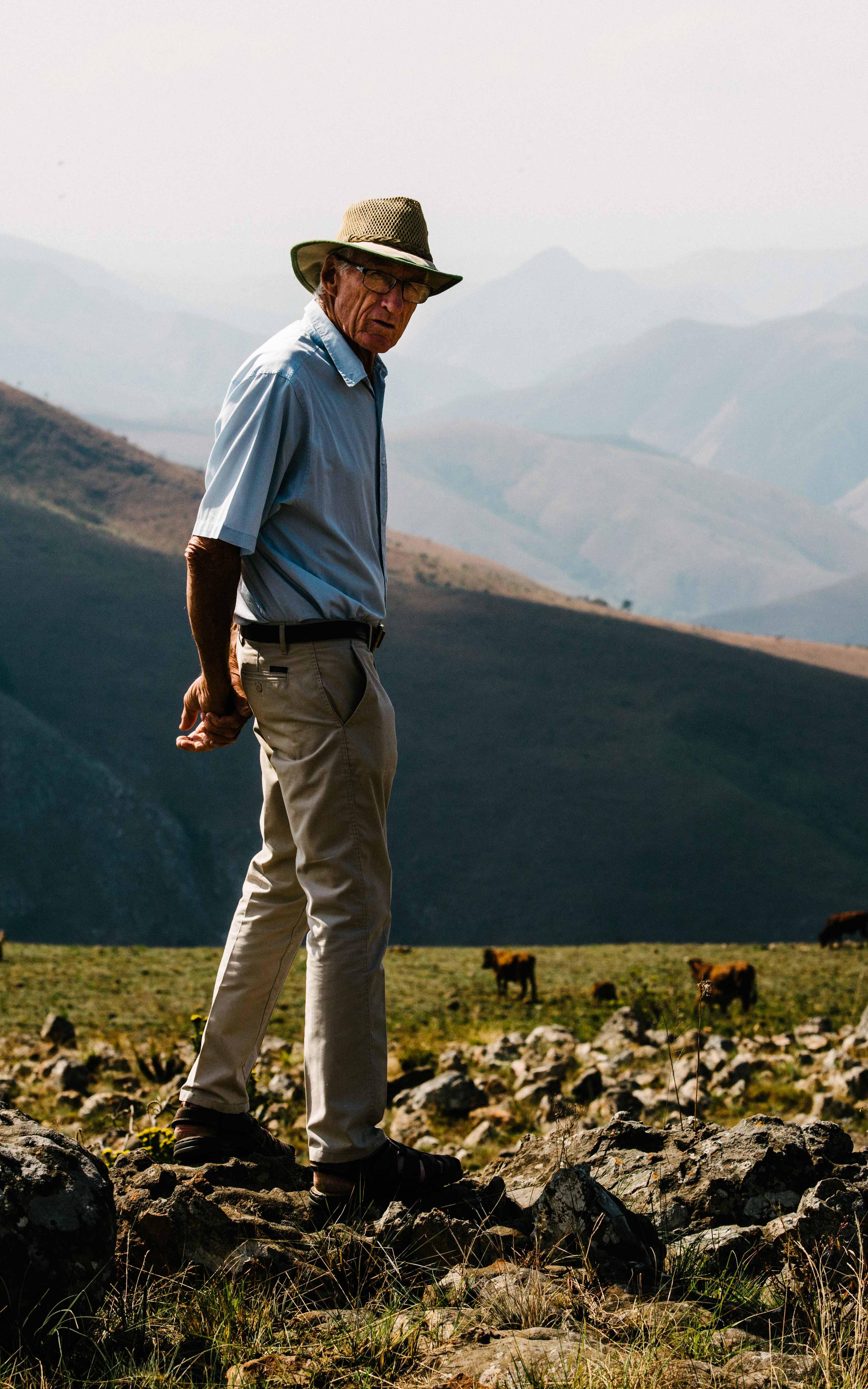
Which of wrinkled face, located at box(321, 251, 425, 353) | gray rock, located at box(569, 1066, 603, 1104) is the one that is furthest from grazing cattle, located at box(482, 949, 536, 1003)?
wrinkled face, located at box(321, 251, 425, 353)

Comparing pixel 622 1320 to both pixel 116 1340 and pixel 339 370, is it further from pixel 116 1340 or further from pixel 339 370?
pixel 339 370

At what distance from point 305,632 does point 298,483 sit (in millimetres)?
375

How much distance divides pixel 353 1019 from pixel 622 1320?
0.95 metres

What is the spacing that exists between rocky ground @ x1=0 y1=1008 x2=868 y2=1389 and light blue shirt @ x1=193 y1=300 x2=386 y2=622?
54.3 inches

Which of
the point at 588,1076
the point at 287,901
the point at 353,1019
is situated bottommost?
the point at 588,1076

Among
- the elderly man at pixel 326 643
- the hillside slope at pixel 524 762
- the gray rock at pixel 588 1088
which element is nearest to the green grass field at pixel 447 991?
the gray rock at pixel 588 1088

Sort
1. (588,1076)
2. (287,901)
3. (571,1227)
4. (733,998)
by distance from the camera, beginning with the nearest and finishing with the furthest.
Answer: (571,1227) < (287,901) < (588,1076) < (733,998)

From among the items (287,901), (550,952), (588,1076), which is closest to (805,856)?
(550,952)

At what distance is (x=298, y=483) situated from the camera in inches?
125

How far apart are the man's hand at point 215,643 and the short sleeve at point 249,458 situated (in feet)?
0.18

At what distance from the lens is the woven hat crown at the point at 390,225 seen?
3.26 m

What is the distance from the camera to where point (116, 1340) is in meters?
2.40

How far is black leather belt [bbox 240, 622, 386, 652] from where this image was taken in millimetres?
3150

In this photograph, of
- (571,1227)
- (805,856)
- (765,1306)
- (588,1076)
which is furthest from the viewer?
(805,856)
